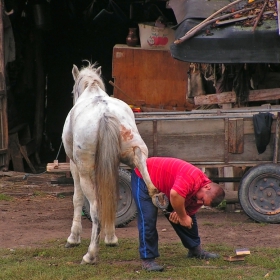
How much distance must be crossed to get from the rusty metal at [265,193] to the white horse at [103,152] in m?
1.96

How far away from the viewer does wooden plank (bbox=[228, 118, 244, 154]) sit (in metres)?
8.75

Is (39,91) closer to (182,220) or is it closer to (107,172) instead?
(107,172)

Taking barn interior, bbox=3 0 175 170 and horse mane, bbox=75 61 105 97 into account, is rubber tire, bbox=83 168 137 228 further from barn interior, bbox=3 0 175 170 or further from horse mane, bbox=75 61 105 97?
barn interior, bbox=3 0 175 170

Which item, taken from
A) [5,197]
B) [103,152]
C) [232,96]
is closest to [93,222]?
[103,152]

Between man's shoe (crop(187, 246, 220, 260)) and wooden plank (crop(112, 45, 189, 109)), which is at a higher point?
wooden plank (crop(112, 45, 189, 109))

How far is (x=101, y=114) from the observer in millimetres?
6980

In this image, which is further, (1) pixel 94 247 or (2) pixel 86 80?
(2) pixel 86 80

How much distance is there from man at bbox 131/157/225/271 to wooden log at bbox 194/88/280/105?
146 inches

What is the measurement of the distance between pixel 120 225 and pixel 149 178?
2.28m

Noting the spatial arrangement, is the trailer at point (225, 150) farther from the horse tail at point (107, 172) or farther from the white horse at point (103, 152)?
the horse tail at point (107, 172)


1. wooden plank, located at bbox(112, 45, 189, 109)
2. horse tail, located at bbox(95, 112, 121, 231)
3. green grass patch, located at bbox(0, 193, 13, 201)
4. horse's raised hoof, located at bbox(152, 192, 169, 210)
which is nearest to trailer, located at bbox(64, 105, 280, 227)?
horse tail, located at bbox(95, 112, 121, 231)

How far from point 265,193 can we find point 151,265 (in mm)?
2603

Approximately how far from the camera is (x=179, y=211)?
6156 mm

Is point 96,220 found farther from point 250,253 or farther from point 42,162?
point 42,162
